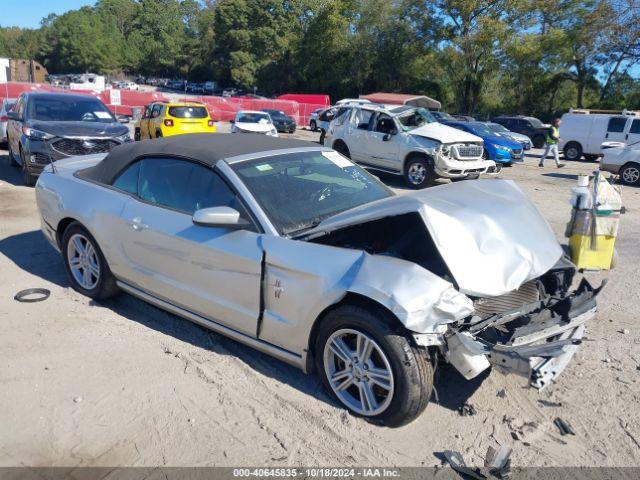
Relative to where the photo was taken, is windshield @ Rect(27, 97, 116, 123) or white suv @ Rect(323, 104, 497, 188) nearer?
windshield @ Rect(27, 97, 116, 123)

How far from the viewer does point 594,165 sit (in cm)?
2064

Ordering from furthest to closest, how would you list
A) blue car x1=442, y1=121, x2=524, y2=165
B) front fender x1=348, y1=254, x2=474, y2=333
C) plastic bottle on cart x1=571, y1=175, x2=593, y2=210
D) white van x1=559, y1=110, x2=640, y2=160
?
white van x1=559, y1=110, x2=640, y2=160 < blue car x1=442, y1=121, x2=524, y2=165 < plastic bottle on cart x1=571, y1=175, x2=593, y2=210 < front fender x1=348, y1=254, x2=474, y2=333

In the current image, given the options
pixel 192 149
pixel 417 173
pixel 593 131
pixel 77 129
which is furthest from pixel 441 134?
pixel 593 131

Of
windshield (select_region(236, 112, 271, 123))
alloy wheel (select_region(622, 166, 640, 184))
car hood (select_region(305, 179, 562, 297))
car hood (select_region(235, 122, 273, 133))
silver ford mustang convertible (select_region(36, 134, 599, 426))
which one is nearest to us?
silver ford mustang convertible (select_region(36, 134, 599, 426))

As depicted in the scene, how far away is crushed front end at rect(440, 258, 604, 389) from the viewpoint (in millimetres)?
3018

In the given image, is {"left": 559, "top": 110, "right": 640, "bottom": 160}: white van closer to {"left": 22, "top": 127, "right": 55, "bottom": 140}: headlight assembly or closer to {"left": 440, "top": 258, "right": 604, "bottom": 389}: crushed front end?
{"left": 22, "top": 127, "right": 55, "bottom": 140}: headlight assembly

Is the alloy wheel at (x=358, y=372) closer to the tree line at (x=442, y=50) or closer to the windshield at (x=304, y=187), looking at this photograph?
the windshield at (x=304, y=187)

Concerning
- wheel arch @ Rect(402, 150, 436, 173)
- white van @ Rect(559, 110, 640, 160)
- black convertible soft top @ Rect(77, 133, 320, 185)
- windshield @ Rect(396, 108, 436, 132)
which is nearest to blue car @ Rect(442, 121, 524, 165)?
windshield @ Rect(396, 108, 436, 132)

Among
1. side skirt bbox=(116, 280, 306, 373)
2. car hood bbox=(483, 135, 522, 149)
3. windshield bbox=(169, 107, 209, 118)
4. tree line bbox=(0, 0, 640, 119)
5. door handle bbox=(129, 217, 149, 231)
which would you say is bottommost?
side skirt bbox=(116, 280, 306, 373)

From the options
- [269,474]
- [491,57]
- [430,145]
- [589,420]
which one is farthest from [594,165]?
[491,57]

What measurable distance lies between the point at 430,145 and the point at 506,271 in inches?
368

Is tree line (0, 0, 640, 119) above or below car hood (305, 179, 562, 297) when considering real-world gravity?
above

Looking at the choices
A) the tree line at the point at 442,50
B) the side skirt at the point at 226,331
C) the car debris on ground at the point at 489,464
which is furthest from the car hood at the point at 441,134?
the tree line at the point at 442,50

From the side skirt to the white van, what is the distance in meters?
20.2
